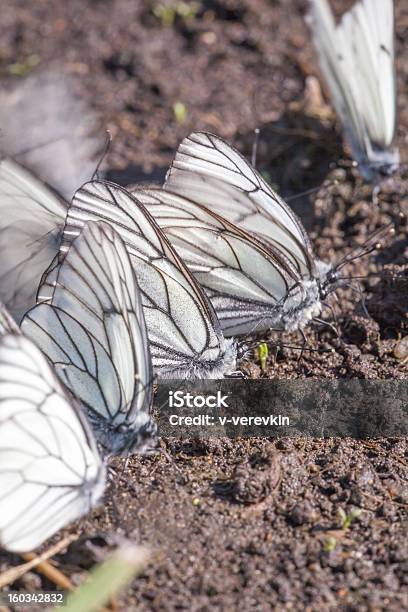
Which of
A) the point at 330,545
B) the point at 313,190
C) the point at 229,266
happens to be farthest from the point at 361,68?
the point at 330,545

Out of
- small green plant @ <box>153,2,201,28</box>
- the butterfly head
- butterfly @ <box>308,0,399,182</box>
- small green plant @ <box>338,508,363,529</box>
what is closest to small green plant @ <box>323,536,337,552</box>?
small green plant @ <box>338,508,363,529</box>

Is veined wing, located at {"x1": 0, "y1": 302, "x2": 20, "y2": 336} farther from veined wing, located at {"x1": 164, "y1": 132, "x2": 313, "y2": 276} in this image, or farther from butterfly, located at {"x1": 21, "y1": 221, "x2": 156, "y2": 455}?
veined wing, located at {"x1": 164, "y1": 132, "x2": 313, "y2": 276}

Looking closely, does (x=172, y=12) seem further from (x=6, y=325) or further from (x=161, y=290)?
(x=6, y=325)

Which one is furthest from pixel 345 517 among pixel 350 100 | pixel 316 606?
pixel 350 100

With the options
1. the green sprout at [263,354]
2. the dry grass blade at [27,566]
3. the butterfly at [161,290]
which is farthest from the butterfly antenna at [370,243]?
the dry grass blade at [27,566]

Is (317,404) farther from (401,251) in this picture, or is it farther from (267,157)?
(267,157)
